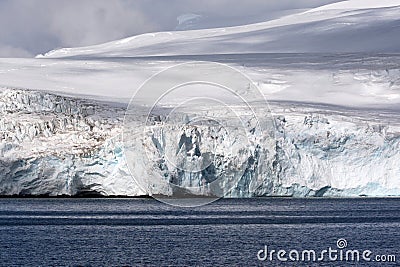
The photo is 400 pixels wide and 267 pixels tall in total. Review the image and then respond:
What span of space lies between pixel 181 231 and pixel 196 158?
A: 40.3ft

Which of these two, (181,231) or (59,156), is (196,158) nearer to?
(59,156)

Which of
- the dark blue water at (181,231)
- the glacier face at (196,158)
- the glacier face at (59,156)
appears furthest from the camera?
the glacier face at (196,158)

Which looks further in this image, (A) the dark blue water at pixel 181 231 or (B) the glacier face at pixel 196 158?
(B) the glacier face at pixel 196 158

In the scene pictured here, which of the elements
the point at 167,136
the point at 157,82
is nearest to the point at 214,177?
the point at 167,136

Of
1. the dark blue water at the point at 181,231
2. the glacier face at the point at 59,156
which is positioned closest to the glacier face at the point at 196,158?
the glacier face at the point at 59,156

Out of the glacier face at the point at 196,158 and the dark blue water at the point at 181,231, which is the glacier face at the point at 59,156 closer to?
the glacier face at the point at 196,158

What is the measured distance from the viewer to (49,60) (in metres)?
87.6

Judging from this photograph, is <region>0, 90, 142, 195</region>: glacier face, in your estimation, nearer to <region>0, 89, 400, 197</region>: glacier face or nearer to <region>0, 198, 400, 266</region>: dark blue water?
<region>0, 89, 400, 197</region>: glacier face

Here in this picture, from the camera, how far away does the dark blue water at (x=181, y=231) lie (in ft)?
98.5

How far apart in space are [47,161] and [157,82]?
32584mm

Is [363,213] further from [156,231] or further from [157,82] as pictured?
[157,82]

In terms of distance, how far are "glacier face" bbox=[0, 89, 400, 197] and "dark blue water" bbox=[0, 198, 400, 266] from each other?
3.68 ft

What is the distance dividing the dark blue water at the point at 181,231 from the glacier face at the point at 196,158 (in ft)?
3.68

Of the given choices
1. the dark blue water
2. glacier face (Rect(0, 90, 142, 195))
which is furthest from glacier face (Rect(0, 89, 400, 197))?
the dark blue water
